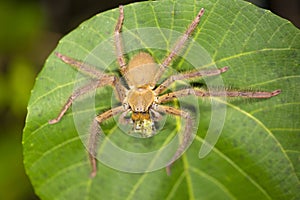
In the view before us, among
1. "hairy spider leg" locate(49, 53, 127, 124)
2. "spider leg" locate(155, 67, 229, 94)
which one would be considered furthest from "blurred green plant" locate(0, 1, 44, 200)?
"spider leg" locate(155, 67, 229, 94)

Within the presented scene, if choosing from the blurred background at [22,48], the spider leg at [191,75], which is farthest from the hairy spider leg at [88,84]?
the blurred background at [22,48]

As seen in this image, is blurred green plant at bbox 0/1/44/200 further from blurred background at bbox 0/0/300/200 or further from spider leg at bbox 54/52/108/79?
spider leg at bbox 54/52/108/79

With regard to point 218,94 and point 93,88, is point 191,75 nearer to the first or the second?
point 218,94

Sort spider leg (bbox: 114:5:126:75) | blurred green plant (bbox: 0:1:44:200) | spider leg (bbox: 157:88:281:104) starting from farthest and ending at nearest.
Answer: blurred green plant (bbox: 0:1:44:200) → spider leg (bbox: 114:5:126:75) → spider leg (bbox: 157:88:281:104)

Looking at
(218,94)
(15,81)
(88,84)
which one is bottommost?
(15,81)

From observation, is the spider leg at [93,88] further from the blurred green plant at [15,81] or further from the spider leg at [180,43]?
the blurred green plant at [15,81]

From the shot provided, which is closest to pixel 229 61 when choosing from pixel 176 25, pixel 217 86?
pixel 217 86

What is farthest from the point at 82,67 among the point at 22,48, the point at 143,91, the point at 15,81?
the point at 22,48
